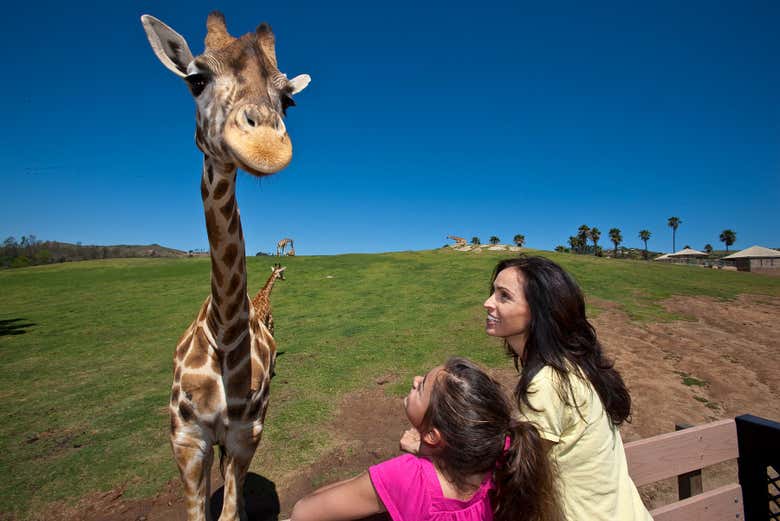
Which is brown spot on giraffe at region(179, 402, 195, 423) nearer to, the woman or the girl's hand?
the girl's hand

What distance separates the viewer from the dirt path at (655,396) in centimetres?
451

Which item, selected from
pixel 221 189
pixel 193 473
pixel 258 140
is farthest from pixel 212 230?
pixel 193 473

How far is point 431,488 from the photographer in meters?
1.50

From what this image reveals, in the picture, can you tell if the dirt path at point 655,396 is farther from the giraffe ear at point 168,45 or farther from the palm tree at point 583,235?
the palm tree at point 583,235

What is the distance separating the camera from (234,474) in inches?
123

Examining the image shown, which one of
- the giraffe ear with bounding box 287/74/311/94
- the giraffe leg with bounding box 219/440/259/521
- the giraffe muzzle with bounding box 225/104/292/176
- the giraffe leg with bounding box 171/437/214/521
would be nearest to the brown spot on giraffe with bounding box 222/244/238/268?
the giraffe muzzle with bounding box 225/104/292/176

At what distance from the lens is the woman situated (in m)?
1.87

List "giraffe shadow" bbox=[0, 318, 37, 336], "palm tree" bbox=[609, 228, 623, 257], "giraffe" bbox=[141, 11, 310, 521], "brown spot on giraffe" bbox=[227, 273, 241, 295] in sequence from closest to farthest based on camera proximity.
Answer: "giraffe" bbox=[141, 11, 310, 521]
"brown spot on giraffe" bbox=[227, 273, 241, 295]
"giraffe shadow" bbox=[0, 318, 37, 336]
"palm tree" bbox=[609, 228, 623, 257]

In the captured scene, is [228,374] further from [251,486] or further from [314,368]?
[314,368]

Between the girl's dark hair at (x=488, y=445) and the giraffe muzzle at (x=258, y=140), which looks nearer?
the girl's dark hair at (x=488, y=445)

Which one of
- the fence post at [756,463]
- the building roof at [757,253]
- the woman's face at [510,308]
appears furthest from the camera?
the building roof at [757,253]

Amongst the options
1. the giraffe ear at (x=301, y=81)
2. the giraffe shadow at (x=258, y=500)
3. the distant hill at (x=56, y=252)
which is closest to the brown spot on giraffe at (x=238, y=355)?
the giraffe ear at (x=301, y=81)

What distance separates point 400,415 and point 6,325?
15673 millimetres

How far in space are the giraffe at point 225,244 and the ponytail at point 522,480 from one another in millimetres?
1620
